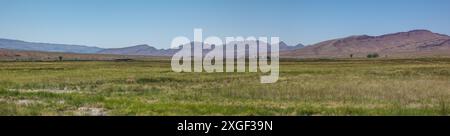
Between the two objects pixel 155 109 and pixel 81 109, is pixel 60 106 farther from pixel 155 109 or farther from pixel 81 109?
pixel 155 109

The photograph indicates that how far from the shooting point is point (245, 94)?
27844 millimetres
